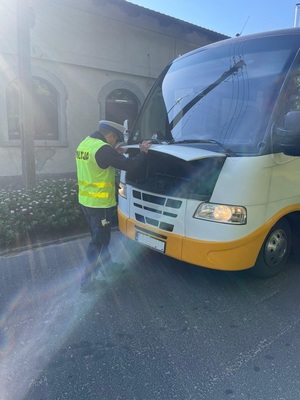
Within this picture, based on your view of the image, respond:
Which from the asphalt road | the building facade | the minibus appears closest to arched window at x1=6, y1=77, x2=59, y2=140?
the building facade

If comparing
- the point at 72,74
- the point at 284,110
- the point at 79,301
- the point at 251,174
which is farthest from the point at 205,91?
the point at 72,74

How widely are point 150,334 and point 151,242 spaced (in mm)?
994

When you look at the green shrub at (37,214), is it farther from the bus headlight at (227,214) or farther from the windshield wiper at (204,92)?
the bus headlight at (227,214)

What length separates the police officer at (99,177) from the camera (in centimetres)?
324

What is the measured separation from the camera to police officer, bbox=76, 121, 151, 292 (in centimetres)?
324

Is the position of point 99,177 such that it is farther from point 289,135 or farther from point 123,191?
point 289,135

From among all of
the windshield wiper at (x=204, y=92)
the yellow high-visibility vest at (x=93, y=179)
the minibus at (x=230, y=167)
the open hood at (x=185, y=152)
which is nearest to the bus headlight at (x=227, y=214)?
the minibus at (x=230, y=167)

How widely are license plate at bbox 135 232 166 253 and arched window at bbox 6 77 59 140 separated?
6679mm

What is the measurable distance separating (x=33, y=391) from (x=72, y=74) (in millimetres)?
9159

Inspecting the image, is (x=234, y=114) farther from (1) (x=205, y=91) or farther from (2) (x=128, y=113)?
(2) (x=128, y=113)

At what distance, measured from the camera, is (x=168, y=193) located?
3.24 m

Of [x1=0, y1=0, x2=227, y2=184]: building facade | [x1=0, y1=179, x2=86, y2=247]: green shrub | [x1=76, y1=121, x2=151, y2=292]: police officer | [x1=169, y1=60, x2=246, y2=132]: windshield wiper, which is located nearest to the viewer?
[x1=76, y1=121, x2=151, y2=292]: police officer

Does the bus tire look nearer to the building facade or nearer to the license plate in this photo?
the license plate

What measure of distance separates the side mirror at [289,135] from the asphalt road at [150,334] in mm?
1475
